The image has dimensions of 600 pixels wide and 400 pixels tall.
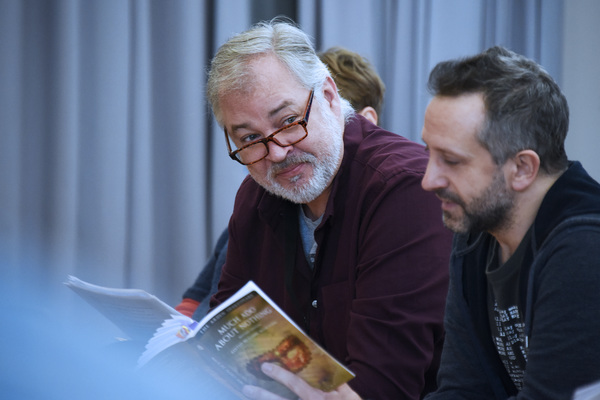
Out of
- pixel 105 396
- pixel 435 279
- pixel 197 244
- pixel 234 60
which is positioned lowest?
pixel 197 244

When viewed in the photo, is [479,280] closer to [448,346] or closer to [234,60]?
[448,346]

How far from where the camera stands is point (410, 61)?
316 centimetres

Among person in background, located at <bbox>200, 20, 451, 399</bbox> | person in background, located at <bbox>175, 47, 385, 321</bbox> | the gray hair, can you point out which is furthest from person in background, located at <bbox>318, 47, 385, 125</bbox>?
the gray hair

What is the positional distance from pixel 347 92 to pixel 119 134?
1041 millimetres

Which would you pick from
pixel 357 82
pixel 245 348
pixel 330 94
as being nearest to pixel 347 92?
pixel 357 82

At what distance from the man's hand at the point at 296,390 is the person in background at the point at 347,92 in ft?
3.25

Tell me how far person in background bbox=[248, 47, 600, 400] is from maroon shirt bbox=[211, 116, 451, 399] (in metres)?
0.14

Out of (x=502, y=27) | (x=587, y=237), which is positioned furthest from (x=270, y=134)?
(x=502, y=27)

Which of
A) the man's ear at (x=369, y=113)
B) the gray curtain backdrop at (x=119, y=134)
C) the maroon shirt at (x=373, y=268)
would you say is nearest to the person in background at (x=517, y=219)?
the maroon shirt at (x=373, y=268)

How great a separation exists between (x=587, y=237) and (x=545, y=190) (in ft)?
0.47

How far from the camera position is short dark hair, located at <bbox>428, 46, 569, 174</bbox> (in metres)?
1.12

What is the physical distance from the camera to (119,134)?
282cm

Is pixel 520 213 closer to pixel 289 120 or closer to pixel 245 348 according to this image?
pixel 245 348

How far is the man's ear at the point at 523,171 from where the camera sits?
3.68 feet
